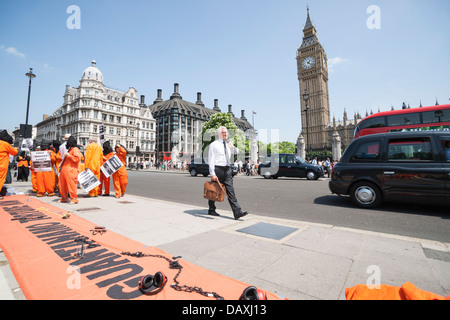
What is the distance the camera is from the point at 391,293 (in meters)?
1.52

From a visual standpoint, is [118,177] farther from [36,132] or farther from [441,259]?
[36,132]

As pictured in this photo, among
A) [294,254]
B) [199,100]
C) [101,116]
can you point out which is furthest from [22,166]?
[199,100]

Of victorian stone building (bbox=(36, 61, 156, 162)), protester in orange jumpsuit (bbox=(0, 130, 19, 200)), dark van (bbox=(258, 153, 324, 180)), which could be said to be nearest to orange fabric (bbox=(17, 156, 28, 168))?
protester in orange jumpsuit (bbox=(0, 130, 19, 200))

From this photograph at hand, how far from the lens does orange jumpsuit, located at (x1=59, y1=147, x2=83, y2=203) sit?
20.8 ft

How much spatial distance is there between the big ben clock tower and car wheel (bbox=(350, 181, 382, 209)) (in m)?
94.6

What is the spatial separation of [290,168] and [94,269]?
A: 15.3 metres

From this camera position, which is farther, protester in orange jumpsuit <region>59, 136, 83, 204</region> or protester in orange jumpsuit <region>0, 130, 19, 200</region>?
protester in orange jumpsuit <region>0, 130, 19, 200</region>

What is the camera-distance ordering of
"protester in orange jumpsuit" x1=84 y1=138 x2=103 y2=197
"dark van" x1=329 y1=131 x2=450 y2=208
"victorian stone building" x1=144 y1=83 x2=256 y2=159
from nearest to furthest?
"dark van" x1=329 y1=131 x2=450 y2=208 → "protester in orange jumpsuit" x1=84 y1=138 x2=103 y2=197 → "victorian stone building" x1=144 y1=83 x2=256 y2=159

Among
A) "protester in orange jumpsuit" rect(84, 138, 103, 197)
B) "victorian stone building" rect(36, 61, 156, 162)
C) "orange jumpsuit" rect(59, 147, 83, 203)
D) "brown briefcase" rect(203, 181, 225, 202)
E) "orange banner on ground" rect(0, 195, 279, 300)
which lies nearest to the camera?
"orange banner on ground" rect(0, 195, 279, 300)

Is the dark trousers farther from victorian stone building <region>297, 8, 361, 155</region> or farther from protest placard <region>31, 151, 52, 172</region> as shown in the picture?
victorian stone building <region>297, 8, 361, 155</region>

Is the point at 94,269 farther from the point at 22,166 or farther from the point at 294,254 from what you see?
the point at 22,166

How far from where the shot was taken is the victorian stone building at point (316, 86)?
92688mm

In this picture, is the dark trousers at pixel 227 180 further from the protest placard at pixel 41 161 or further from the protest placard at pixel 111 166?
the protest placard at pixel 41 161

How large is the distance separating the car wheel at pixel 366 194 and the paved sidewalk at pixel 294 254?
8.35 feet
